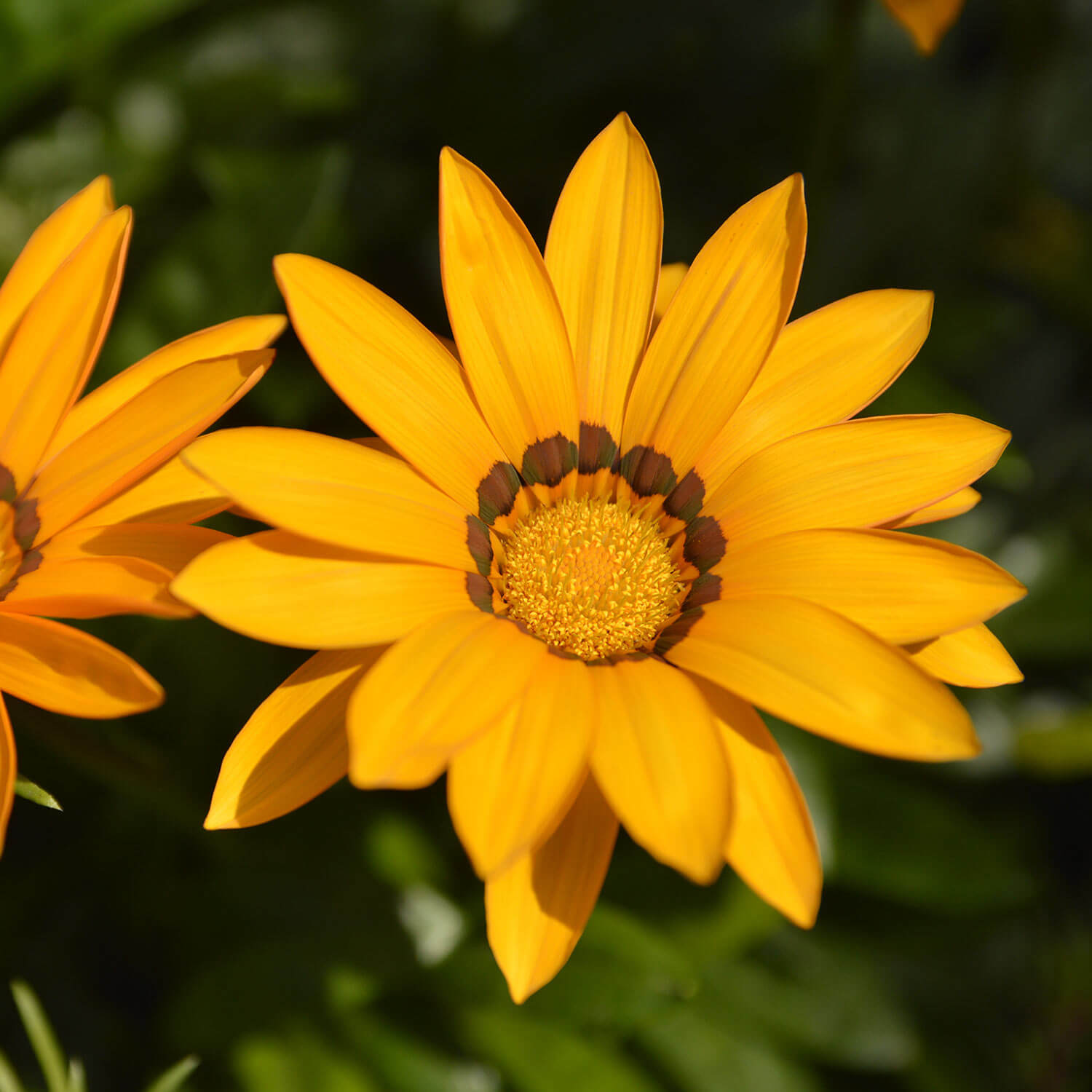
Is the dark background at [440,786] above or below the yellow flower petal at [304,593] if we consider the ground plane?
below

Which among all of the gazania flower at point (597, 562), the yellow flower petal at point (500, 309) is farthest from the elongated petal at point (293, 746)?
the yellow flower petal at point (500, 309)

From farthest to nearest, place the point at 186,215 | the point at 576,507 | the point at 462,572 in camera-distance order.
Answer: the point at 186,215 → the point at 576,507 → the point at 462,572

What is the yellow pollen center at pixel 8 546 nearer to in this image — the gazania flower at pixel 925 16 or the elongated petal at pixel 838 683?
the elongated petal at pixel 838 683

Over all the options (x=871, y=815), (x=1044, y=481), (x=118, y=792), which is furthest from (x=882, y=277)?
(x=118, y=792)

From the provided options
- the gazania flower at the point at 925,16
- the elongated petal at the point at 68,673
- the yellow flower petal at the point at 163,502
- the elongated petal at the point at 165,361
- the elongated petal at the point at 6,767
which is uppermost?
the elongated petal at the point at 165,361

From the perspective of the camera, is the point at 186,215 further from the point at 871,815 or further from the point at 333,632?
the point at 871,815

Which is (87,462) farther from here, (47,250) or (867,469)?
(867,469)
